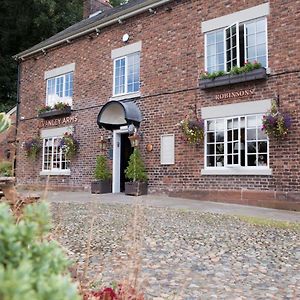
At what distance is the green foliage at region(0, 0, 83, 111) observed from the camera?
27.2 meters

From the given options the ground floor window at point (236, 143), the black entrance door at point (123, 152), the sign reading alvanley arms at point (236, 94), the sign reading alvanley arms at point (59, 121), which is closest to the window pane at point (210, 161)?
the ground floor window at point (236, 143)

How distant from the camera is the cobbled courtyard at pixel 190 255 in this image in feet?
12.0

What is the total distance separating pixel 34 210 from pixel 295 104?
1048 cm

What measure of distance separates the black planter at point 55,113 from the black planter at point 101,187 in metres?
3.61

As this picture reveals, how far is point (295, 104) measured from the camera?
422 inches

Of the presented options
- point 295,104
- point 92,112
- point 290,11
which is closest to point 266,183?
point 295,104

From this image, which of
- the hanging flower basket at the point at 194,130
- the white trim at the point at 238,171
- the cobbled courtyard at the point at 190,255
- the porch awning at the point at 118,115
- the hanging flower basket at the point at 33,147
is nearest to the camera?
the cobbled courtyard at the point at 190,255

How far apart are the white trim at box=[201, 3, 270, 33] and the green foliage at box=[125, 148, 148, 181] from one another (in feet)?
15.4

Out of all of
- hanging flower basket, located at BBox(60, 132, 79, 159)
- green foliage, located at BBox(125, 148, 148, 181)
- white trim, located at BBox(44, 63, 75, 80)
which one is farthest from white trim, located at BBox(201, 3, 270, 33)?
hanging flower basket, located at BBox(60, 132, 79, 159)

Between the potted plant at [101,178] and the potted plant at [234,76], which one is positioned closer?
the potted plant at [234,76]

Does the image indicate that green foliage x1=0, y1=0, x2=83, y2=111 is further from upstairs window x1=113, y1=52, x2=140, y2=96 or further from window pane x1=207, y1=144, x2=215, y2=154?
window pane x1=207, y1=144, x2=215, y2=154

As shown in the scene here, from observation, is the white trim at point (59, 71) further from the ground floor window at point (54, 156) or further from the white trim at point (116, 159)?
the white trim at point (116, 159)

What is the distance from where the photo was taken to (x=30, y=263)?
1.10 m

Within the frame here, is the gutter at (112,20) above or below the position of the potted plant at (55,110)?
above
